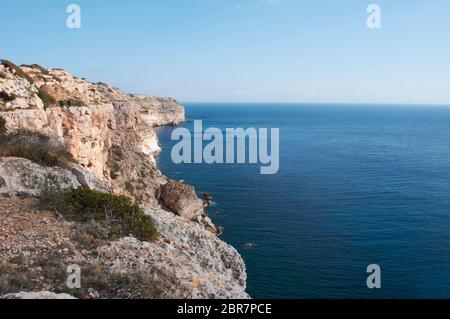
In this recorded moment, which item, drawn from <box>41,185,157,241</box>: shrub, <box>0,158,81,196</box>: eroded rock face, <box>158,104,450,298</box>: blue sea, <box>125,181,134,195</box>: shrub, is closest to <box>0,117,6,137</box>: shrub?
<box>0,158,81,196</box>: eroded rock face

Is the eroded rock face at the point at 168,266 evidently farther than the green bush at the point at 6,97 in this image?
No

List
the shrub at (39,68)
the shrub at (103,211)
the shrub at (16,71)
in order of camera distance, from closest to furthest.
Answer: the shrub at (103,211)
the shrub at (16,71)
the shrub at (39,68)

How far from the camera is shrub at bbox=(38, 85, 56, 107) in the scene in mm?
36250

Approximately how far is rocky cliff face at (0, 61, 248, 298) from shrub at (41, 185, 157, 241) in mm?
704

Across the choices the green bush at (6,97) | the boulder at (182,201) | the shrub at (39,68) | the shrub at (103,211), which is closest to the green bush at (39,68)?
the shrub at (39,68)

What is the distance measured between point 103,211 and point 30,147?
1135 cm

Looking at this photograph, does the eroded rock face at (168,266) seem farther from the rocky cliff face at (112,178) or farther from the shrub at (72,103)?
the shrub at (72,103)

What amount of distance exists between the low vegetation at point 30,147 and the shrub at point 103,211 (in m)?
6.41

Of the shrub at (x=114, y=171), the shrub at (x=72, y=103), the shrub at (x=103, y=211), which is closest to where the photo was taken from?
the shrub at (x=103, y=211)

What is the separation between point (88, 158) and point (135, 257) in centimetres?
2944

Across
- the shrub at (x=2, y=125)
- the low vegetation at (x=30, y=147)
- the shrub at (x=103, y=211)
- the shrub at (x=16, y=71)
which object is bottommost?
the shrub at (x=103, y=211)

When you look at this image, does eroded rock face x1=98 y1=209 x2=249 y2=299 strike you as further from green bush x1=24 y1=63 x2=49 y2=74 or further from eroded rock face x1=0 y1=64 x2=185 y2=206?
green bush x1=24 y1=63 x2=49 y2=74

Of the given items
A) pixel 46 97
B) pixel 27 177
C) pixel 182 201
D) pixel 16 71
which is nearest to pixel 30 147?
pixel 27 177

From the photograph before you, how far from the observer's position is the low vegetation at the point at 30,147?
23.2m
